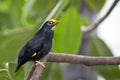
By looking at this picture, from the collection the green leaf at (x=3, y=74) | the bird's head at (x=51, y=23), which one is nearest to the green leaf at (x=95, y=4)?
the bird's head at (x=51, y=23)

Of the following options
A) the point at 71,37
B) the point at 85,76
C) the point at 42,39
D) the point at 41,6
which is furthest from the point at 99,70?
the point at 42,39

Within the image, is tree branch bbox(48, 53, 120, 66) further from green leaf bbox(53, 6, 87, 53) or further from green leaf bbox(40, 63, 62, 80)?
green leaf bbox(40, 63, 62, 80)

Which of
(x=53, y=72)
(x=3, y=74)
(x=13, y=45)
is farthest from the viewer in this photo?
(x=53, y=72)

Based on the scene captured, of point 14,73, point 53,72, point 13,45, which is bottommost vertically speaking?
point 53,72

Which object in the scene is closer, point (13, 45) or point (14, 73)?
point (14, 73)

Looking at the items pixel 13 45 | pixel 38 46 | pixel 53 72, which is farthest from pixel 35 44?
pixel 53 72

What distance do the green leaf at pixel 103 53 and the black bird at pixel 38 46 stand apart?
1.23ft

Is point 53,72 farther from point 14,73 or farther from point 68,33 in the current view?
point 14,73

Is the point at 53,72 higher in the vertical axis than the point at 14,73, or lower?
lower

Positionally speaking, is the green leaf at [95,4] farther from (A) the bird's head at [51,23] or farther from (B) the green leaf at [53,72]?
(A) the bird's head at [51,23]

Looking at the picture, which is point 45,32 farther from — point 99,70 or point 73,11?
point 99,70

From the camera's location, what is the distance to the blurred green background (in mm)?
1119

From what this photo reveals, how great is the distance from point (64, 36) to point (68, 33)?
0.01 m

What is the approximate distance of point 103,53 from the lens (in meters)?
1.23
